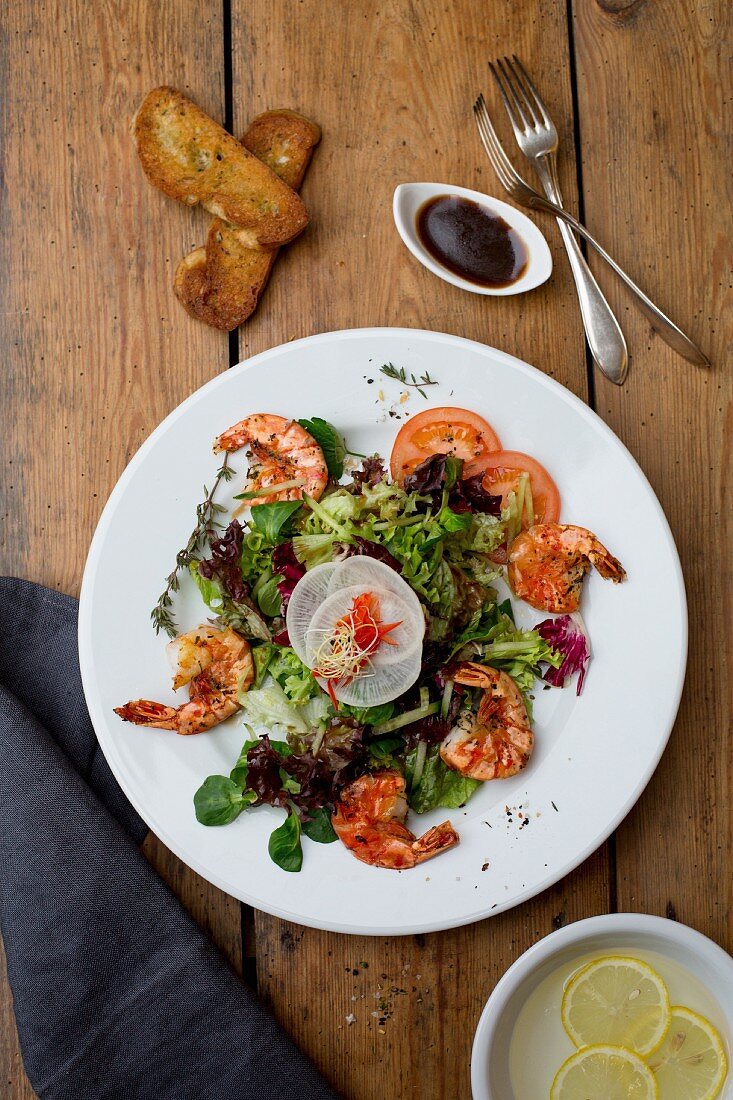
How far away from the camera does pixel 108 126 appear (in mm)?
2744

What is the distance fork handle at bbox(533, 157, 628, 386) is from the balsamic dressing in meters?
0.17

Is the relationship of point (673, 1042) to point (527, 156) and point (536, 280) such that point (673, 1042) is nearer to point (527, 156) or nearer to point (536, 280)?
point (536, 280)

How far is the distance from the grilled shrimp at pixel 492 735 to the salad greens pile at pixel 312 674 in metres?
0.06

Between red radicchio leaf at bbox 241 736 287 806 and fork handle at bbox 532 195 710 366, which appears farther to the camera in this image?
fork handle at bbox 532 195 710 366

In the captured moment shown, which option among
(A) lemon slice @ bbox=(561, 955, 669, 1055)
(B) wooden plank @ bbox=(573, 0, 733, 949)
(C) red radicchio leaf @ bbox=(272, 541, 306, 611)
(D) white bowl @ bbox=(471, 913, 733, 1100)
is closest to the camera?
(D) white bowl @ bbox=(471, 913, 733, 1100)

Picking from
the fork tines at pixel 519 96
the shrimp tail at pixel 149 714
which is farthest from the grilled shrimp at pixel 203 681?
the fork tines at pixel 519 96

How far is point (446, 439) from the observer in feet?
7.93

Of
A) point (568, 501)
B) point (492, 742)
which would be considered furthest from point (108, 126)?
point (492, 742)

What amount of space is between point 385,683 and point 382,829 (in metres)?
0.40

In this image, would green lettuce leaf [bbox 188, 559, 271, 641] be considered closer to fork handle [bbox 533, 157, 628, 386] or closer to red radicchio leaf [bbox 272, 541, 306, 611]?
red radicchio leaf [bbox 272, 541, 306, 611]

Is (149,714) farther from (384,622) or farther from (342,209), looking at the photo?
(342,209)

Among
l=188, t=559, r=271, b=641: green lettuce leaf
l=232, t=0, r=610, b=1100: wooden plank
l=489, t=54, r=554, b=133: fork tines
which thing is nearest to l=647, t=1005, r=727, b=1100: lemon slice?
l=232, t=0, r=610, b=1100: wooden plank

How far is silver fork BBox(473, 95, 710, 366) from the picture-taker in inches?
104

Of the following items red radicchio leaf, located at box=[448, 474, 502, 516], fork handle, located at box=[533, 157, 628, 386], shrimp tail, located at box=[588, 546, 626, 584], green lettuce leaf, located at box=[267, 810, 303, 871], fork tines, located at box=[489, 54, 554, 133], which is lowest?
green lettuce leaf, located at box=[267, 810, 303, 871]
